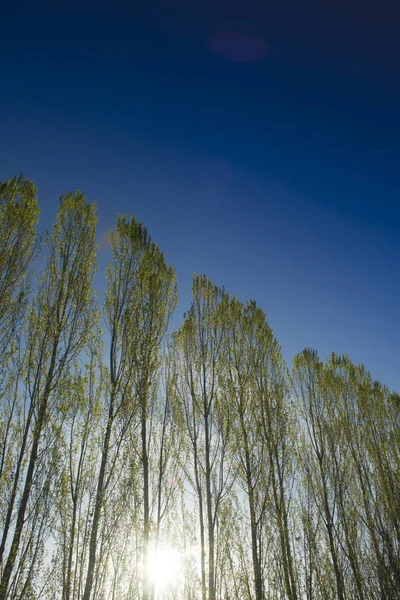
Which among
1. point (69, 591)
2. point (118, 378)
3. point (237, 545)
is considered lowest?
point (69, 591)

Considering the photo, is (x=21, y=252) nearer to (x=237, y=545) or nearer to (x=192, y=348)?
(x=192, y=348)

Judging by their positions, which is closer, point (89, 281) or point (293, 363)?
point (89, 281)

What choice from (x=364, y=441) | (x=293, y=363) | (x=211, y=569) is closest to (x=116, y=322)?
(x=211, y=569)

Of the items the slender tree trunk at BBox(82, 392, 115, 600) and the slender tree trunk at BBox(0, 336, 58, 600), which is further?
the slender tree trunk at BBox(82, 392, 115, 600)

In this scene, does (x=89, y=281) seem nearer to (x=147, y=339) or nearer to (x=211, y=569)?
(x=147, y=339)

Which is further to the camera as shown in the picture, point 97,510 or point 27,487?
point 97,510

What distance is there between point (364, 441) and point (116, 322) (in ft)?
39.5

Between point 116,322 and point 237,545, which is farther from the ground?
point 116,322

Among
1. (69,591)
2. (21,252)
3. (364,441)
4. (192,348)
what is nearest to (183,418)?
(192,348)

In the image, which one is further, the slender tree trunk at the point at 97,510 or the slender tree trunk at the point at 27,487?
the slender tree trunk at the point at 97,510

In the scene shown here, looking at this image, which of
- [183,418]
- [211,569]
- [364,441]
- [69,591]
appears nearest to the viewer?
Result: [69,591]

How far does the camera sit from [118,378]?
8086 millimetres

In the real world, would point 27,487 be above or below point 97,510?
above

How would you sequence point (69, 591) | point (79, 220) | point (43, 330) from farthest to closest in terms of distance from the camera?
1. point (79, 220)
2. point (43, 330)
3. point (69, 591)
